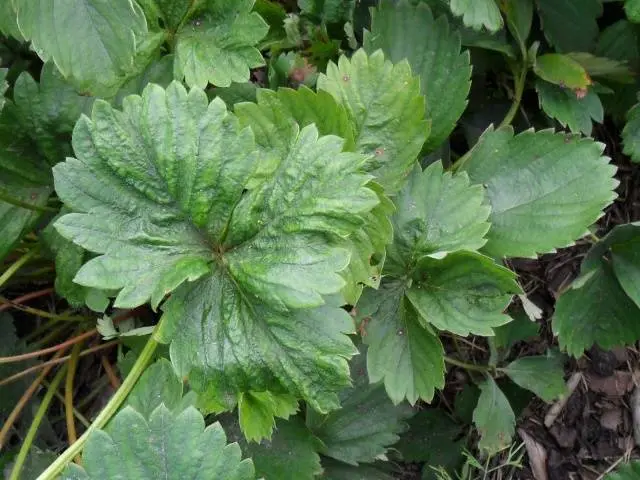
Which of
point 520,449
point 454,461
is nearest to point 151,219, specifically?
point 454,461

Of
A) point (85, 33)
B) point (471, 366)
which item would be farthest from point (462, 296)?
point (85, 33)

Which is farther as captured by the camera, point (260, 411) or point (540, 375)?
point (540, 375)

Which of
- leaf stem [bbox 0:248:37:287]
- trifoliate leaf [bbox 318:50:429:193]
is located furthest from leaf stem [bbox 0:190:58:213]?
trifoliate leaf [bbox 318:50:429:193]

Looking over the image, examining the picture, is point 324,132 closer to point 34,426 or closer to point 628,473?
point 34,426

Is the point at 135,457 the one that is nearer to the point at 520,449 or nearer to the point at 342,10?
the point at 342,10

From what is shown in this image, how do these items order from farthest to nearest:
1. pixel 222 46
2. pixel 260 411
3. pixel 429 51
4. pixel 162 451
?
pixel 429 51 < pixel 222 46 < pixel 260 411 < pixel 162 451

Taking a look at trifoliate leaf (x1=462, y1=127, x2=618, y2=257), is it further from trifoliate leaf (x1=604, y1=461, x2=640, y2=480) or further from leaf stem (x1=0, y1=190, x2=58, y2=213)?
leaf stem (x1=0, y1=190, x2=58, y2=213)
